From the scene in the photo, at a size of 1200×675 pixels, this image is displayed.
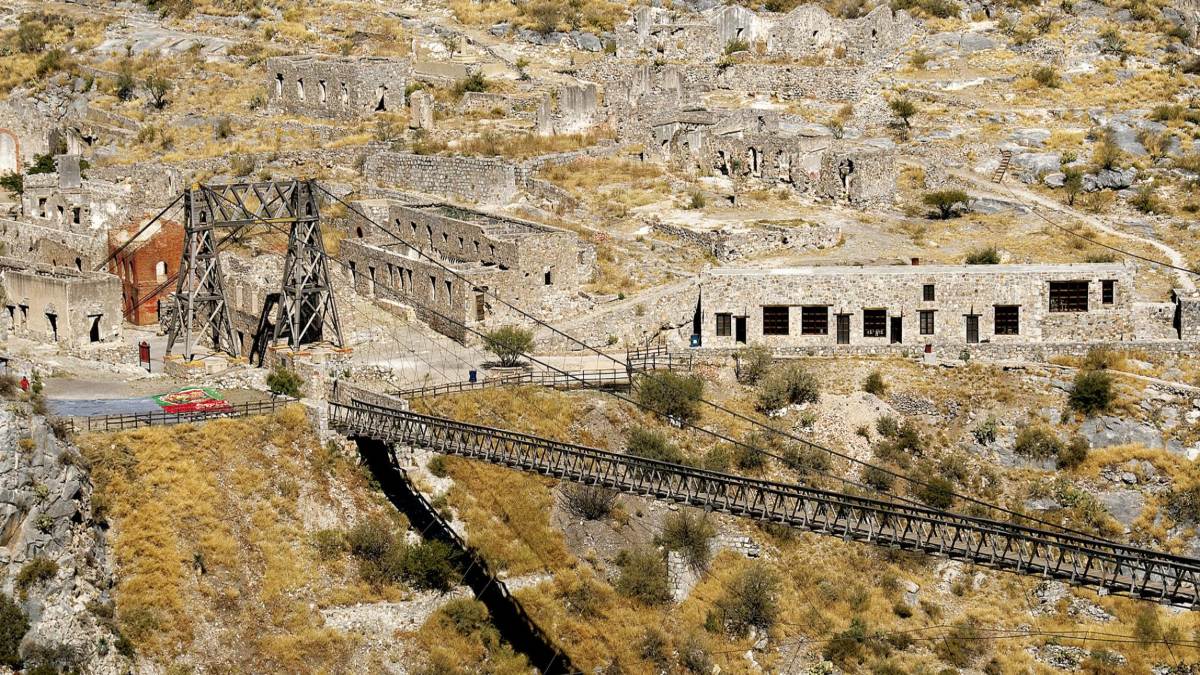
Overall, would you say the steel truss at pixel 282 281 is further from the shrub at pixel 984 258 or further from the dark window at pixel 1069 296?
the dark window at pixel 1069 296

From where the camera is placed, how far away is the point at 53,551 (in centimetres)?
3866

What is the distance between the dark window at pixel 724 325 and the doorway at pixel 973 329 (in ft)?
23.1

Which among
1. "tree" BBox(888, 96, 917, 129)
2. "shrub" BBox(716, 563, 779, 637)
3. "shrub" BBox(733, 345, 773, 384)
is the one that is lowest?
"shrub" BBox(716, 563, 779, 637)

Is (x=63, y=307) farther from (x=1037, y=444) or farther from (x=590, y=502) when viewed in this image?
(x=1037, y=444)

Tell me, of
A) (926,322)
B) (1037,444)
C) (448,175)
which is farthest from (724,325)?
(448,175)

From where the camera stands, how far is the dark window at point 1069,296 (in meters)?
53.4

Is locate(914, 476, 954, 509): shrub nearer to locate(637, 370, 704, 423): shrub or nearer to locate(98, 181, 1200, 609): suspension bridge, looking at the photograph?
locate(98, 181, 1200, 609): suspension bridge

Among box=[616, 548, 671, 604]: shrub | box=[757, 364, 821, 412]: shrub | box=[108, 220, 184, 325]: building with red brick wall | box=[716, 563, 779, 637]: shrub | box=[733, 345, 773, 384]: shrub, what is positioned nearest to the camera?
box=[716, 563, 779, 637]: shrub

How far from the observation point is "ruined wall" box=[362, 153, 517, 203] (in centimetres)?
A: 6266

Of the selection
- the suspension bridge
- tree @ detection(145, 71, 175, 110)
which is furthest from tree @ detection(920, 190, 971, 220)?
tree @ detection(145, 71, 175, 110)

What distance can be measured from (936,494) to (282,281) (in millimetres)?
19168

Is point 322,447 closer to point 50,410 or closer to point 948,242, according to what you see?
point 50,410

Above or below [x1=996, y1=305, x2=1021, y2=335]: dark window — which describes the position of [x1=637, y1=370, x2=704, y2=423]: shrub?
below

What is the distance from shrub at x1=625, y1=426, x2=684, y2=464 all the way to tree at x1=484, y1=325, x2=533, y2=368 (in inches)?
173
